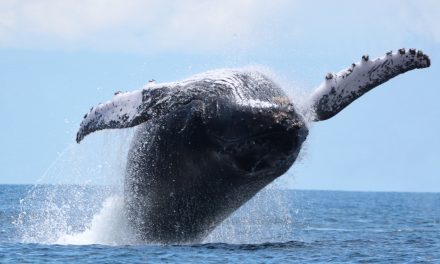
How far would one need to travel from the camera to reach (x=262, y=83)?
50.0ft

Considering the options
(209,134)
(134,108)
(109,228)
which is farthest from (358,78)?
(109,228)

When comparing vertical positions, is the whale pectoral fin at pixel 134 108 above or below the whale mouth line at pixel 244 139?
above

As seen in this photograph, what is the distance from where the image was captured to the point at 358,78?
16203 millimetres

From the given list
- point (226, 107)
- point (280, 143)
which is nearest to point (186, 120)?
point (226, 107)

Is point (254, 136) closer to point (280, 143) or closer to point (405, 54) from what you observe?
point (280, 143)

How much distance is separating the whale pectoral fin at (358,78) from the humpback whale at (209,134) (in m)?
0.02

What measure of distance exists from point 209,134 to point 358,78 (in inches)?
122

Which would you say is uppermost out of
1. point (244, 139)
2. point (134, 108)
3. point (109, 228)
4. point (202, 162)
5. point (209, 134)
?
point (134, 108)

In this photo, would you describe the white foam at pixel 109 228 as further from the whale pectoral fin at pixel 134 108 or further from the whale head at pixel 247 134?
the whale head at pixel 247 134

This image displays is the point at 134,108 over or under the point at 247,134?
over

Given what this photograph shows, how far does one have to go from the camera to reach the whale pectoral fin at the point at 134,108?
49.5 ft

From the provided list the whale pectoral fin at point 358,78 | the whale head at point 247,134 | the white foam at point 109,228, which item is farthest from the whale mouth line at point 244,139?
the white foam at point 109,228

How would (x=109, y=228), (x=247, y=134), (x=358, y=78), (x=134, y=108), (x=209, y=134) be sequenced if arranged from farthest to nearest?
1. (x=109, y=228)
2. (x=358, y=78)
3. (x=134, y=108)
4. (x=209, y=134)
5. (x=247, y=134)

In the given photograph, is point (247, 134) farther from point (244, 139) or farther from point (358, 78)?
point (358, 78)
